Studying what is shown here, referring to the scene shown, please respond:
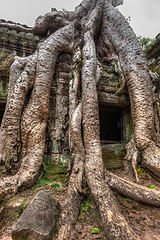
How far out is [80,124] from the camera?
2.49 metres

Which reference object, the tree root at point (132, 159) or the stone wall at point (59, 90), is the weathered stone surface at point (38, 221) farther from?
the tree root at point (132, 159)

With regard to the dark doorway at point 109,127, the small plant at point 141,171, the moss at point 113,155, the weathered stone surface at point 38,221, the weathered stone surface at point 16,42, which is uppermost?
the weathered stone surface at point 16,42

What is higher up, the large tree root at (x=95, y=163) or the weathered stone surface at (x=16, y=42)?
the weathered stone surface at (x=16, y=42)

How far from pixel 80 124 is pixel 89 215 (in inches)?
56.6

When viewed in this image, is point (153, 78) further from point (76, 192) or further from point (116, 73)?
point (76, 192)

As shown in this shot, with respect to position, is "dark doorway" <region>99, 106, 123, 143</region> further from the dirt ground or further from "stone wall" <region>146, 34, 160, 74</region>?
the dirt ground

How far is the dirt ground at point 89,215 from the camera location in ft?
4.87

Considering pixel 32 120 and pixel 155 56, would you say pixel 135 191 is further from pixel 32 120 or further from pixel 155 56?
pixel 155 56

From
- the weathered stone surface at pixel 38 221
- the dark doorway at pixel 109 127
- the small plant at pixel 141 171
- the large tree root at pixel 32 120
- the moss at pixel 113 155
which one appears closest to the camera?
the weathered stone surface at pixel 38 221

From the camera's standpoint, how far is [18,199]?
73.9 inches

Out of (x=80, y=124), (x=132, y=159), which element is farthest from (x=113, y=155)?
(x=80, y=124)

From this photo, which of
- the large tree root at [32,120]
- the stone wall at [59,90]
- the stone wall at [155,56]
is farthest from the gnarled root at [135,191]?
the stone wall at [155,56]

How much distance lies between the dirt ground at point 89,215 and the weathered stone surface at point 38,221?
334mm

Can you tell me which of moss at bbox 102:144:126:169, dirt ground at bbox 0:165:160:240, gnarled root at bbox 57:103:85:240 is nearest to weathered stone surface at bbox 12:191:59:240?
gnarled root at bbox 57:103:85:240
